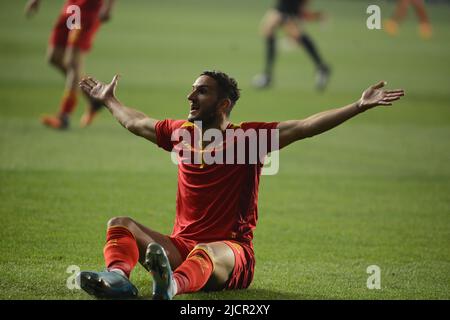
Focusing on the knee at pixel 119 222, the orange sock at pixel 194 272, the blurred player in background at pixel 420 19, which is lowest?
the orange sock at pixel 194 272

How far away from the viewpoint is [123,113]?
24.2ft

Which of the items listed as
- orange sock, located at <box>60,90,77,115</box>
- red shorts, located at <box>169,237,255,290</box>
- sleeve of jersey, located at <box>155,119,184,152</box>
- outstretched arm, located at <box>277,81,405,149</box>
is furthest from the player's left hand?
orange sock, located at <box>60,90,77,115</box>

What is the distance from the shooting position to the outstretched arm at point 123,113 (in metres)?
7.29

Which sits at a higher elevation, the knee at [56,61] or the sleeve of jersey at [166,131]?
the knee at [56,61]

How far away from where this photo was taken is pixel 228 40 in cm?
2828

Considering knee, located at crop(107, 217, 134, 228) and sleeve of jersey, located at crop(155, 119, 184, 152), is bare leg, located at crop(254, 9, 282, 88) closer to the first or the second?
A: sleeve of jersey, located at crop(155, 119, 184, 152)

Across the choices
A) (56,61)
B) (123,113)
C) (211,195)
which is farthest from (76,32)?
(211,195)

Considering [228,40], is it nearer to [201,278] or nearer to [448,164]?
[448,164]

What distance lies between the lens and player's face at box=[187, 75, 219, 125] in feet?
22.9

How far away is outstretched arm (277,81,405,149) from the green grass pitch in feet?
3.63

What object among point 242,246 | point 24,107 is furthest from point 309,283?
point 24,107

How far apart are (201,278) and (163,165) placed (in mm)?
5866

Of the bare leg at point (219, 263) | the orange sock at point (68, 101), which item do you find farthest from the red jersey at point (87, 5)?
the bare leg at point (219, 263)

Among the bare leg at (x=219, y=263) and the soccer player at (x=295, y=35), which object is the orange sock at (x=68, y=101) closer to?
→ the soccer player at (x=295, y=35)
